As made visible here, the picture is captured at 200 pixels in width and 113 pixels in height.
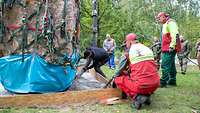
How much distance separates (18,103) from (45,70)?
1.03 metres

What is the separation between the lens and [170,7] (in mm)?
34469

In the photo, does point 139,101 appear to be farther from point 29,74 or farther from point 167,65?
point 167,65

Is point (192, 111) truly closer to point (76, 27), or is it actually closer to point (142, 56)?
point (142, 56)

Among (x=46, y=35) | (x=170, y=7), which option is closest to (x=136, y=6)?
→ (x=170, y=7)

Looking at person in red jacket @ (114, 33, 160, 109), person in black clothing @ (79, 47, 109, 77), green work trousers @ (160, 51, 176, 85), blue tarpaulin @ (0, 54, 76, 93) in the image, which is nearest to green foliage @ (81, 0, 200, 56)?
green work trousers @ (160, 51, 176, 85)

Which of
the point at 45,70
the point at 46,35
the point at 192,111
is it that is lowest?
the point at 192,111

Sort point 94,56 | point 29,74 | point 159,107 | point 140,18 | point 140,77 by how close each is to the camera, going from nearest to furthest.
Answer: point 140,77 → point 159,107 → point 29,74 → point 94,56 → point 140,18

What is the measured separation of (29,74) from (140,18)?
2670 centimetres

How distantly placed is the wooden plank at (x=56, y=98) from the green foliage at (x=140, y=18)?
20.1 metres

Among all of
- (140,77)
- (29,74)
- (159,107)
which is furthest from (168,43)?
(29,74)

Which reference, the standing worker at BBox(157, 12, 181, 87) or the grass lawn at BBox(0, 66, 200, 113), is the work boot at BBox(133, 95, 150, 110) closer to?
the grass lawn at BBox(0, 66, 200, 113)

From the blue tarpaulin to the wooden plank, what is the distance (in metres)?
0.51

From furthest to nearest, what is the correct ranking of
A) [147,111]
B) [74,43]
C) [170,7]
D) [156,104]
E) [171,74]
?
[170,7], [171,74], [74,43], [156,104], [147,111]

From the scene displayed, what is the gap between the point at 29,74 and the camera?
344 inches
